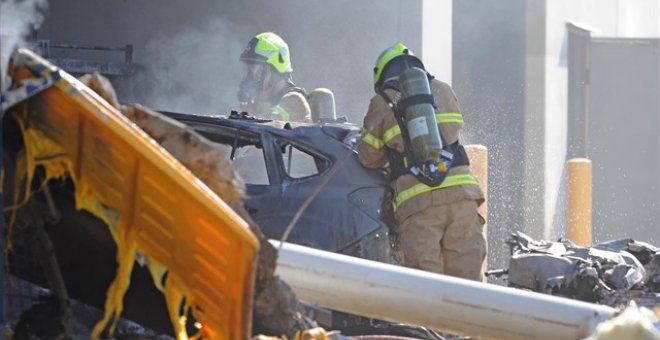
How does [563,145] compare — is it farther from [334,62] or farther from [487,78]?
[334,62]

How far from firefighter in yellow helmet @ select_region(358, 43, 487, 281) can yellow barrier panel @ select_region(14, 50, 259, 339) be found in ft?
10.1

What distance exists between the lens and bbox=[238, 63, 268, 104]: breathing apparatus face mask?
944 centimetres

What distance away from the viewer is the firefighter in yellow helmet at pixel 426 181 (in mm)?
6523

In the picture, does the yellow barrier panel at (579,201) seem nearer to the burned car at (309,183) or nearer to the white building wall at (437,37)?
the white building wall at (437,37)

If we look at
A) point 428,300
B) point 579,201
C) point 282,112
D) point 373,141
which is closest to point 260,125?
point 373,141

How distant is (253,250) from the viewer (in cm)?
320

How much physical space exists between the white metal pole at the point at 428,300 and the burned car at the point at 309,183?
2264 millimetres

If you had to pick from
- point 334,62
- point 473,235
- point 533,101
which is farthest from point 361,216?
point 533,101

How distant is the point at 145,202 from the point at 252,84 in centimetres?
620

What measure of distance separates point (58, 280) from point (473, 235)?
3.14 meters

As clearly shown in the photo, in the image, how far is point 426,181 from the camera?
6.51m

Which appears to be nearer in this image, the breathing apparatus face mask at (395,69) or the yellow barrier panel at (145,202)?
the yellow barrier panel at (145,202)

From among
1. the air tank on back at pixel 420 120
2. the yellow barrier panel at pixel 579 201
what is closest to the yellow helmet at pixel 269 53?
the air tank on back at pixel 420 120

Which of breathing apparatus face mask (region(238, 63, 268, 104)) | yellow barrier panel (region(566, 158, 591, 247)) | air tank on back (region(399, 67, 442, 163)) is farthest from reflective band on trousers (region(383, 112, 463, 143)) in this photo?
yellow barrier panel (region(566, 158, 591, 247))
